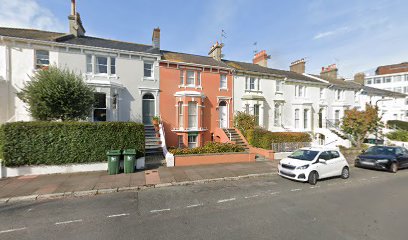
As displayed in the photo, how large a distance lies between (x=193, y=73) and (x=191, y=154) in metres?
8.48

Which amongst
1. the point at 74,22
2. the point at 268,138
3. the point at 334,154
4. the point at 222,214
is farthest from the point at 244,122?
the point at 74,22

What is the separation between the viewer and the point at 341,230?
14.7 ft

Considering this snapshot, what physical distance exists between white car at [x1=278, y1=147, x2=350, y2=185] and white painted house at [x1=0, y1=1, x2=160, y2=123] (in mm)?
10956

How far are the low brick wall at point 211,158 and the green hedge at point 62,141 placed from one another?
7.63 ft

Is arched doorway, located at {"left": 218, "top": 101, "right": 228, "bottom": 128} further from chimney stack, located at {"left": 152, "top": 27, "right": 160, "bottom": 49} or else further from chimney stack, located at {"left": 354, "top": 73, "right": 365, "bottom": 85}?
chimney stack, located at {"left": 354, "top": 73, "right": 365, "bottom": 85}

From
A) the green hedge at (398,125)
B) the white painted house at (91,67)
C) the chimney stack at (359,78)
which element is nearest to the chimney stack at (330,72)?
the chimney stack at (359,78)

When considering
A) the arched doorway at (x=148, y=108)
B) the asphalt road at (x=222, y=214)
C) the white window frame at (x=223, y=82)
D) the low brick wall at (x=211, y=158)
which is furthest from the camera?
the white window frame at (x=223, y=82)

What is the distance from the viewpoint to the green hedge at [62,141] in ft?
28.8

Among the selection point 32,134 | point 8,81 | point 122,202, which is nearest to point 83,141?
point 32,134

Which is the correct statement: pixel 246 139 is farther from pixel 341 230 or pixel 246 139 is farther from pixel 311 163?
pixel 341 230

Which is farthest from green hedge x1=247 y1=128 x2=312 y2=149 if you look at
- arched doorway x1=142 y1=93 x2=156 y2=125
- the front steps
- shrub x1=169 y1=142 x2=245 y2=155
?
arched doorway x1=142 y1=93 x2=156 y2=125

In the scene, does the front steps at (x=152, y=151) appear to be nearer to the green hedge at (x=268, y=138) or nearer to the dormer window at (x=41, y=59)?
the green hedge at (x=268, y=138)

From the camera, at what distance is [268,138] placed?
14.4 meters

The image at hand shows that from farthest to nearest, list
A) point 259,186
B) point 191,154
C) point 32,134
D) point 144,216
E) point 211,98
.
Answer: point 211,98
point 191,154
point 32,134
point 259,186
point 144,216
